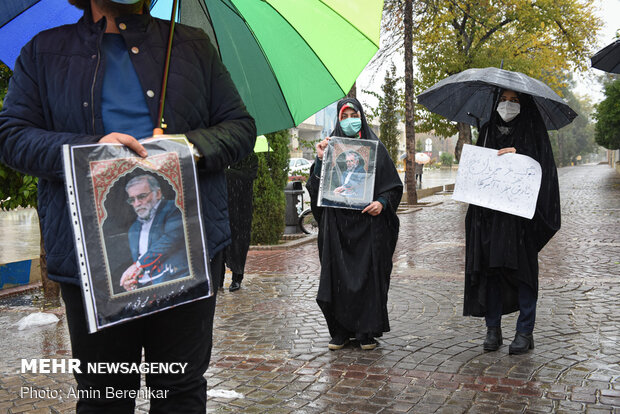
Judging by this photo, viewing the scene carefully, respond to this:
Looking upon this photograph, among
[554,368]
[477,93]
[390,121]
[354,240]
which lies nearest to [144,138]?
[354,240]

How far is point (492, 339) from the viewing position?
5070 millimetres

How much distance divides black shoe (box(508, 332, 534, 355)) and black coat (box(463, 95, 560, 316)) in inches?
10.1

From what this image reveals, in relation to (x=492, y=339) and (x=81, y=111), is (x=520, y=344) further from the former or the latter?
(x=81, y=111)

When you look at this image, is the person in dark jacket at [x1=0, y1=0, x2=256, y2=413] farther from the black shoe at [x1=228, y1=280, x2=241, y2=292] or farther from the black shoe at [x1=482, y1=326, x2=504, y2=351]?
the black shoe at [x1=228, y1=280, x2=241, y2=292]

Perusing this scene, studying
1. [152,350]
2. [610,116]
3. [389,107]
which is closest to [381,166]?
[152,350]

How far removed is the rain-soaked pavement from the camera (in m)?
4.05

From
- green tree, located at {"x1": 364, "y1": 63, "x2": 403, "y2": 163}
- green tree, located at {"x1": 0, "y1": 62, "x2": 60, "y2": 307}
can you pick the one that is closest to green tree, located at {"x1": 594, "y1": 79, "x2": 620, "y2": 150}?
green tree, located at {"x1": 364, "y1": 63, "x2": 403, "y2": 163}

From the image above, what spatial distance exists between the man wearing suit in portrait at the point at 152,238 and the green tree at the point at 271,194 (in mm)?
9837

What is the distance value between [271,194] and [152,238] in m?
10.0

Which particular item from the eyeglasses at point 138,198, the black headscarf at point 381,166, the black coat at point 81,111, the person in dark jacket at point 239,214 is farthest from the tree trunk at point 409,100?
the eyeglasses at point 138,198

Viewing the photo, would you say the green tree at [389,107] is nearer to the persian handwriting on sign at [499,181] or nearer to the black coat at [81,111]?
the persian handwriting on sign at [499,181]

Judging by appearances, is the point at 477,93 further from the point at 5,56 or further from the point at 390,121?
the point at 390,121

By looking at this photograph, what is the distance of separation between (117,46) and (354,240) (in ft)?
11.1

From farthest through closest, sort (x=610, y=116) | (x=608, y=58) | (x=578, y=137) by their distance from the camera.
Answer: (x=578, y=137)
(x=610, y=116)
(x=608, y=58)
